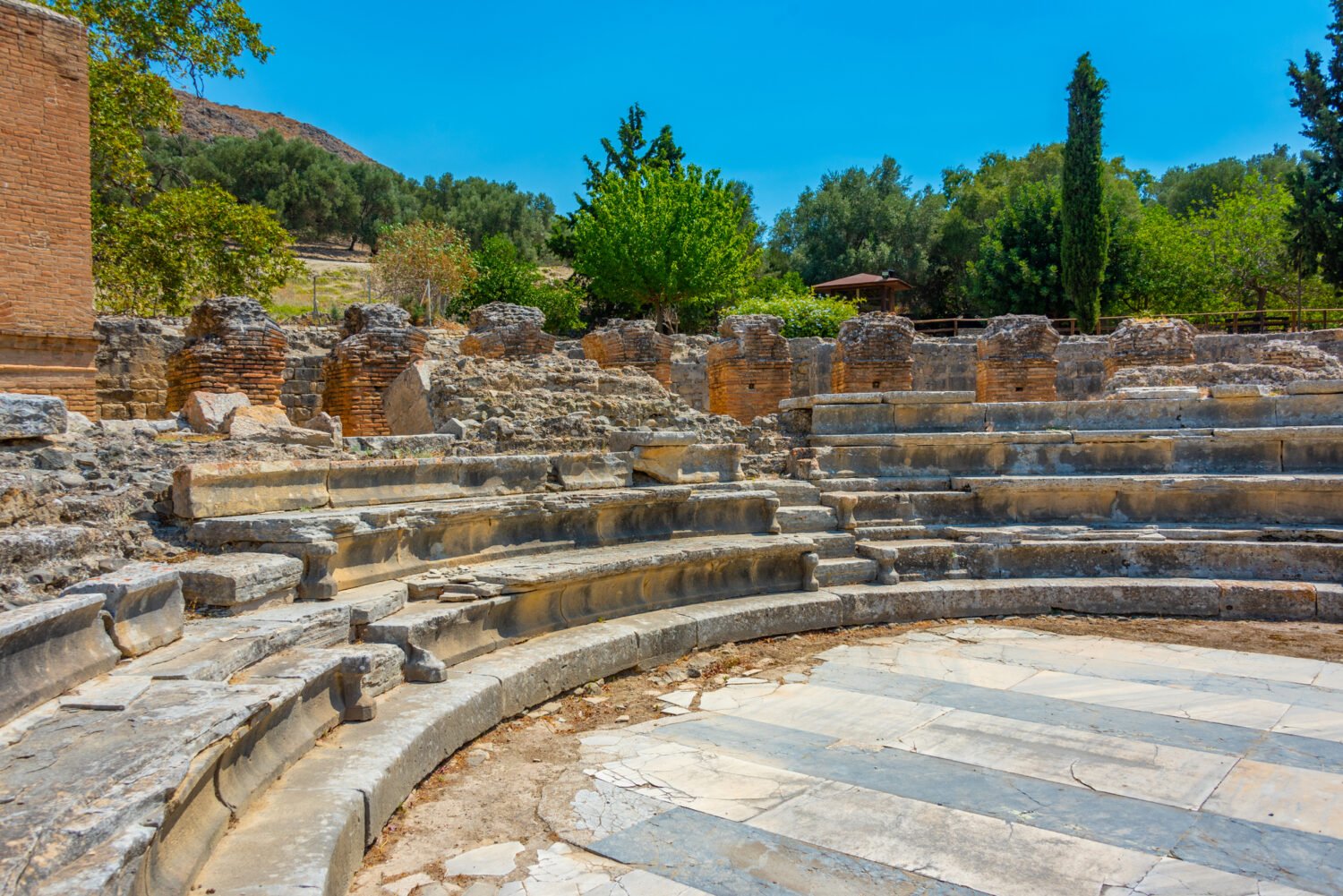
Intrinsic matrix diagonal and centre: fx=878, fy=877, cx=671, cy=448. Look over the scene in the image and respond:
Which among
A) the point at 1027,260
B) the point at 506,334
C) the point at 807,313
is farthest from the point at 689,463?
the point at 1027,260

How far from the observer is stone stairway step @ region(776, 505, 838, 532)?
7.24m

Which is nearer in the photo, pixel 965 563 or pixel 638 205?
pixel 965 563

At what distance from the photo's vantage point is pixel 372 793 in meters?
2.91

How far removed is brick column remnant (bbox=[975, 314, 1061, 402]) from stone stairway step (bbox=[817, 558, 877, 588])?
6.45m

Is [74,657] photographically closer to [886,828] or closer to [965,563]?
[886,828]

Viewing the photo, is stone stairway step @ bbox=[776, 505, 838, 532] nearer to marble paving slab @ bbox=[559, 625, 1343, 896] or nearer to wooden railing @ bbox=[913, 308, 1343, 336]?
marble paving slab @ bbox=[559, 625, 1343, 896]

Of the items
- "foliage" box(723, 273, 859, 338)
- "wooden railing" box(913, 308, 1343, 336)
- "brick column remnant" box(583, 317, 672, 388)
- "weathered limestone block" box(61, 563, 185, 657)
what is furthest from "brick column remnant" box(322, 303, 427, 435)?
"wooden railing" box(913, 308, 1343, 336)

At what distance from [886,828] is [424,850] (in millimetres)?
1615

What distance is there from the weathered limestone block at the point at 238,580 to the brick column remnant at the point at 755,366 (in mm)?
8715

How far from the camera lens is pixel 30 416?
4137 millimetres

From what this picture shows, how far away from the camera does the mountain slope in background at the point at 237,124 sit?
6084 cm

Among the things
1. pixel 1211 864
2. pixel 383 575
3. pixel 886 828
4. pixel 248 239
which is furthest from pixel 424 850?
pixel 248 239

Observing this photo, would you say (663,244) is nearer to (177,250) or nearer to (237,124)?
(177,250)

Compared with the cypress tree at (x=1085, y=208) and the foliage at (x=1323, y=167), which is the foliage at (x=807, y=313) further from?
the foliage at (x=1323, y=167)
